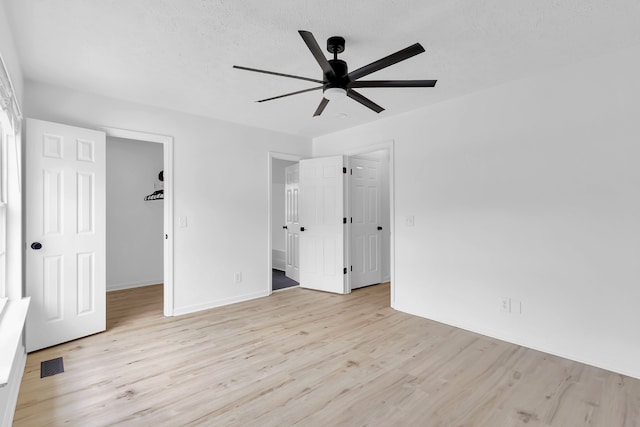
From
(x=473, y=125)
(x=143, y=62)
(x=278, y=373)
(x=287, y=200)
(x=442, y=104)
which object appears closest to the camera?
(x=278, y=373)

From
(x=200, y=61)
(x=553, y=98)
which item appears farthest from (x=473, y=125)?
(x=200, y=61)

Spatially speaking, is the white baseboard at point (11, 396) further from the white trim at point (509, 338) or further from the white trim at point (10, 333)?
the white trim at point (509, 338)

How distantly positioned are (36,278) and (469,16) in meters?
3.87

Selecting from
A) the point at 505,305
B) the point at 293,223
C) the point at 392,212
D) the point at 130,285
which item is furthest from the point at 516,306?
the point at 130,285

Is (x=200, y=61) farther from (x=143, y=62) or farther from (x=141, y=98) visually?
(x=141, y=98)

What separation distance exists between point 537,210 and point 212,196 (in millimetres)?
3437

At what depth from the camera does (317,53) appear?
1.77 metres

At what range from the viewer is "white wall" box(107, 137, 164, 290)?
4.84 meters

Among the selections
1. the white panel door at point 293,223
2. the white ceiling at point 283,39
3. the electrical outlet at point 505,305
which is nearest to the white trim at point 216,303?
the white panel door at point 293,223

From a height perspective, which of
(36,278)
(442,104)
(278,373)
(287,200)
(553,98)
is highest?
(442,104)

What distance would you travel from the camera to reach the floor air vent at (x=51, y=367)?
2367 mm

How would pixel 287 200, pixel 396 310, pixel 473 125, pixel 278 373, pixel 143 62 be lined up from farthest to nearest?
pixel 287 200
pixel 396 310
pixel 473 125
pixel 143 62
pixel 278 373

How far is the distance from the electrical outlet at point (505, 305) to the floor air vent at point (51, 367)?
3699 millimetres

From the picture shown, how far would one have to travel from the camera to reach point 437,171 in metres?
3.46
